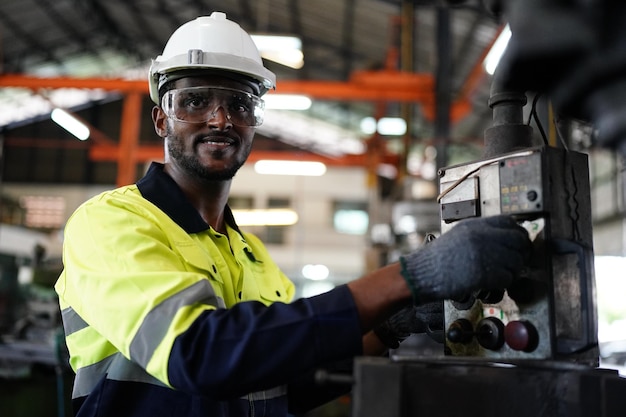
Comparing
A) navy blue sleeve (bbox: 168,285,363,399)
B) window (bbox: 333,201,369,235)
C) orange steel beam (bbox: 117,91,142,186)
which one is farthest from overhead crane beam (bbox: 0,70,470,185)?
window (bbox: 333,201,369,235)

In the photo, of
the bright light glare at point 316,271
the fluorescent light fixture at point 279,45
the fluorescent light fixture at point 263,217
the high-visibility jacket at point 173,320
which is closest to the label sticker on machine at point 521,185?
the high-visibility jacket at point 173,320

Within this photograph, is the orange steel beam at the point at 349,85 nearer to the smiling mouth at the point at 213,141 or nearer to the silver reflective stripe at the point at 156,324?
the smiling mouth at the point at 213,141

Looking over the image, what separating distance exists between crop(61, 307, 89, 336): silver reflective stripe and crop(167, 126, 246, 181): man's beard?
504mm

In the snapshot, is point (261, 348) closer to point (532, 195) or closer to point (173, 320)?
point (173, 320)

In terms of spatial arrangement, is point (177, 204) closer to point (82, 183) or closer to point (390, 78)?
point (390, 78)

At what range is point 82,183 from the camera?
18.1 metres

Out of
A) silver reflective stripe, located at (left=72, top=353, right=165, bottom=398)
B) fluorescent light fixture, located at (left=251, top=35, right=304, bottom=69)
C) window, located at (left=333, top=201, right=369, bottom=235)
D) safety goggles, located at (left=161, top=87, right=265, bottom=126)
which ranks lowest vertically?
silver reflective stripe, located at (left=72, top=353, right=165, bottom=398)

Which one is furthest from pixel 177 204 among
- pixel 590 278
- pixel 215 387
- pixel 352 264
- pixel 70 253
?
pixel 352 264

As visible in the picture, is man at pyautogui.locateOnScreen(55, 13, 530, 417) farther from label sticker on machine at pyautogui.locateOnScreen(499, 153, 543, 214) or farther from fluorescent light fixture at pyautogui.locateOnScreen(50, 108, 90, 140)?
fluorescent light fixture at pyautogui.locateOnScreen(50, 108, 90, 140)

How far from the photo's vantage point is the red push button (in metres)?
1.26

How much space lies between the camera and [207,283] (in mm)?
1295

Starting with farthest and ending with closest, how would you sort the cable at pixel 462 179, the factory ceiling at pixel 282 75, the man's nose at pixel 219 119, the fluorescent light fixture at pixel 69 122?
the fluorescent light fixture at pixel 69 122, the factory ceiling at pixel 282 75, the man's nose at pixel 219 119, the cable at pixel 462 179

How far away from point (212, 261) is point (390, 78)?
6.77 metres

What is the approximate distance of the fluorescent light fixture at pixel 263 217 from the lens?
1421 cm
